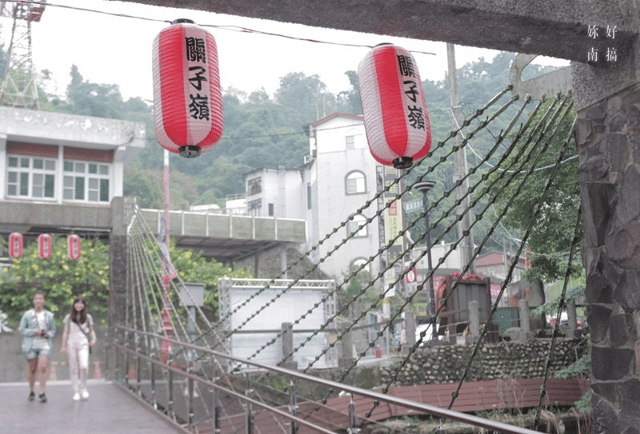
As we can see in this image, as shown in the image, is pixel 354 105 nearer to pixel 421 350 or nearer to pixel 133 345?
pixel 421 350

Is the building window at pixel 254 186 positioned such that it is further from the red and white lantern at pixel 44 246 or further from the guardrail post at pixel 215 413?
the guardrail post at pixel 215 413

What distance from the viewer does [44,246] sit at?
1916 cm

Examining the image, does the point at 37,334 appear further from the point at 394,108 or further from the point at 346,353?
the point at 346,353

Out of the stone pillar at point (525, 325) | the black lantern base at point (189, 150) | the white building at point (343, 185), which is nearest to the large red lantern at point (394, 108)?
the black lantern base at point (189, 150)

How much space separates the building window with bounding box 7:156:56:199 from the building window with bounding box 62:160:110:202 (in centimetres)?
48

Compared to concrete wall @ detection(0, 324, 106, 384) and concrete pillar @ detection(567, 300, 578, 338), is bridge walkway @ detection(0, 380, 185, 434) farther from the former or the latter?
concrete pillar @ detection(567, 300, 578, 338)

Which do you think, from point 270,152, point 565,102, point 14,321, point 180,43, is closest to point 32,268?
point 14,321

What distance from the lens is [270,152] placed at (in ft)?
181

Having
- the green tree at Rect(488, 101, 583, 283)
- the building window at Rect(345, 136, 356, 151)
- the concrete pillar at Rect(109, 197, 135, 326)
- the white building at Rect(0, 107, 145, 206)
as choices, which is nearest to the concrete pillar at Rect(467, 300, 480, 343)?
the green tree at Rect(488, 101, 583, 283)

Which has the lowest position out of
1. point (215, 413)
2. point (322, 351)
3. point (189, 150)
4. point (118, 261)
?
point (215, 413)

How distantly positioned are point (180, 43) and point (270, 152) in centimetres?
5075

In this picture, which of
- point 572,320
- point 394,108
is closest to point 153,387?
point 394,108

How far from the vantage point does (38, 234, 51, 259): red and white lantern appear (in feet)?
62.5

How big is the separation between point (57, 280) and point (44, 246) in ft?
4.80
